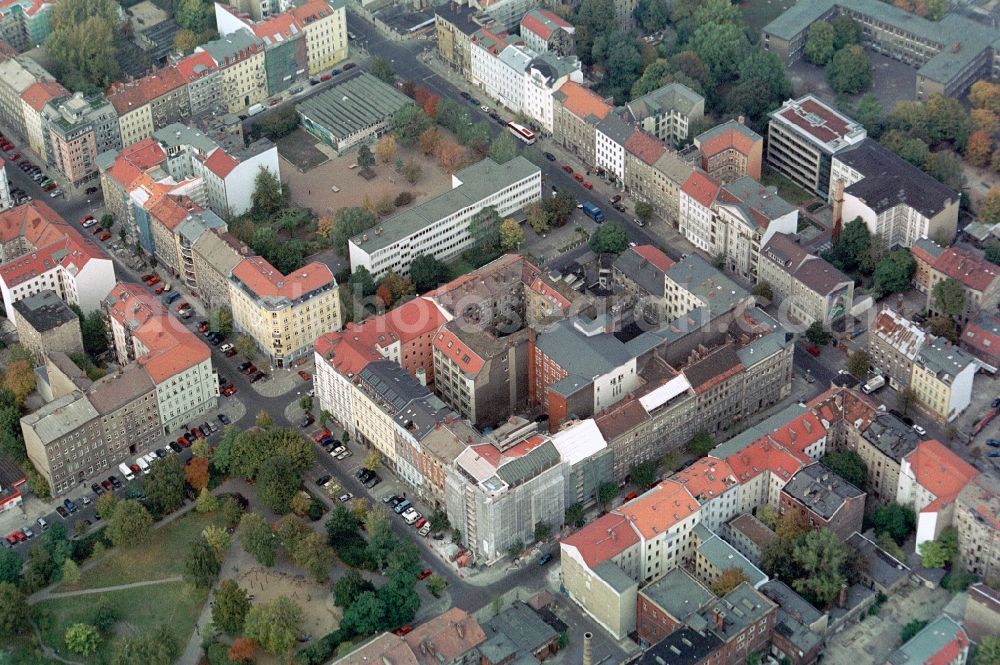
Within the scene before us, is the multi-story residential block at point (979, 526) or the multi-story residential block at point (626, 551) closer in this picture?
the multi-story residential block at point (626, 551)

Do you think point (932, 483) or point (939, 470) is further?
point (939, 470)

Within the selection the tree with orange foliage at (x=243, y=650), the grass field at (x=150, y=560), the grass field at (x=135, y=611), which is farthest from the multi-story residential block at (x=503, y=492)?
the grass field at (x=135, y=611)

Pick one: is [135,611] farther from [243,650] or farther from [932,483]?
[932,483]

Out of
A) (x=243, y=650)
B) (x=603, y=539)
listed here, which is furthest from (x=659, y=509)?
(x=243, y=650)

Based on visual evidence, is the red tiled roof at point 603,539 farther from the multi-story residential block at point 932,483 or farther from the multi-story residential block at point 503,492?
the multi-story residential block at point 932,483

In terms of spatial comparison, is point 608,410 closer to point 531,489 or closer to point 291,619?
point 531,489

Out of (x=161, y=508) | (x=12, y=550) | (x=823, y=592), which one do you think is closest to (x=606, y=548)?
→ (x=823, y=592)
